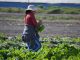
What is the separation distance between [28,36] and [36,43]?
319 millimetres

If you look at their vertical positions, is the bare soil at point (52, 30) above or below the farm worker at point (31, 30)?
below

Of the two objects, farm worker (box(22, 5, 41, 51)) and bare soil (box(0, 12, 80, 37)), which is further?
bare soil (box(0, 12, 80, 37))

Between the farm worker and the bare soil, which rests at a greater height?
the farm worker

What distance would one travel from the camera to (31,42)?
546 inches

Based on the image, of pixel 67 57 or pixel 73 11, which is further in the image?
pixel 73 11

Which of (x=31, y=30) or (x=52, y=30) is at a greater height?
(x=31, y=30)

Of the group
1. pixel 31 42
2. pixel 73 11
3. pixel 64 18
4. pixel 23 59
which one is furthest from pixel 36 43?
pixel 73 11

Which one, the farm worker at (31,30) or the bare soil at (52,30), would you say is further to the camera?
the bare soil at (52,30)

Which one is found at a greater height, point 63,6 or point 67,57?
point 67,57

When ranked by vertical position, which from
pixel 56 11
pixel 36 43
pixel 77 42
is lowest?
pixel 56 11

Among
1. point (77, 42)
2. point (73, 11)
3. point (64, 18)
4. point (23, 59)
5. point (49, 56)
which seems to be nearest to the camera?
point (23, 59)

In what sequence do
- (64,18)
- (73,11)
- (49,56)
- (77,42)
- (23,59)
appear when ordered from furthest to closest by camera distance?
(73,11) < (64,18) < (77,42) < (49,56) < (23,59)

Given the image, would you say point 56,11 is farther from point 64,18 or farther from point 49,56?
point 49,56

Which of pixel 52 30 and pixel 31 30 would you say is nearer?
pixel 31 30
